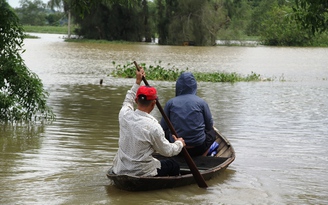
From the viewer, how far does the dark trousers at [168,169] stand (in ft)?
24.6

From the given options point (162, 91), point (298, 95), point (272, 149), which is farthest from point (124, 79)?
point (272, 149)

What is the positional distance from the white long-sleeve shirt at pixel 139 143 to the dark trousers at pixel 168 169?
0.18 m

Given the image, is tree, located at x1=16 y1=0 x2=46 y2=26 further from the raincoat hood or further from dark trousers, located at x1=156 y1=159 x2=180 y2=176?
dark trousers, located at x1=156 y1=159 x2=180 y2=176

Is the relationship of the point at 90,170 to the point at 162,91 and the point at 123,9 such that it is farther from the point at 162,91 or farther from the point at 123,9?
the point at 123,9

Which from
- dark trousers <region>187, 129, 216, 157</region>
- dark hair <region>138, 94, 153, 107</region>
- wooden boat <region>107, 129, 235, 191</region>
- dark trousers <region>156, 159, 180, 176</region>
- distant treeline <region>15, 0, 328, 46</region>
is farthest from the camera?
distant treeline <region>15, 0, 328, 46</region>

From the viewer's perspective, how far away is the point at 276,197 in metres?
7.89

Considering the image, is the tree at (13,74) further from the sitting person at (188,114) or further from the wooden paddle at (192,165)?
the wooden paddle at (192,165)

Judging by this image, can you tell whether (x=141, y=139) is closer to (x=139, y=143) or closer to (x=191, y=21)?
(x=139, y=143)

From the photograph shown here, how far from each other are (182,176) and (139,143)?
825 mm

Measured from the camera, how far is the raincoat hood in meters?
8.38

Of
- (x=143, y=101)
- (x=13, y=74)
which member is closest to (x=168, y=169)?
(x=143, y=101)

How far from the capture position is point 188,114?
8328 mm

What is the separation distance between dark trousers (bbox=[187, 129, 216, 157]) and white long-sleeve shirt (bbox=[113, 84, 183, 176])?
1.26 metres

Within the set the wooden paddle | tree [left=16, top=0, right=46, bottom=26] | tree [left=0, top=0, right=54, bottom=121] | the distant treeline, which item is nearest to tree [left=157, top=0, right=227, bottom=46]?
the distant treeline
